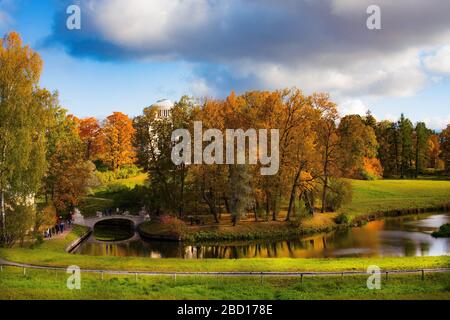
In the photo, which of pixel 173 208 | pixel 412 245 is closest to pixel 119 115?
pixel 173 208

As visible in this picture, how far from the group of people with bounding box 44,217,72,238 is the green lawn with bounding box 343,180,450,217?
118ft

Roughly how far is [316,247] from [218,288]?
2383cm

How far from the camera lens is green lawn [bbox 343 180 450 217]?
69.3 metres

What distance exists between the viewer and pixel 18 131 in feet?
128

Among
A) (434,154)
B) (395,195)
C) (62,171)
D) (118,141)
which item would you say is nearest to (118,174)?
(118,141)

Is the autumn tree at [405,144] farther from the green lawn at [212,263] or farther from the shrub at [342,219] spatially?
the green lawn at [212,263]

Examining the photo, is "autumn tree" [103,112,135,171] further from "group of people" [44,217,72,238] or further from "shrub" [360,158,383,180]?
"shrub" [360,158,383,180]

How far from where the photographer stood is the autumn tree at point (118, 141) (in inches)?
3440

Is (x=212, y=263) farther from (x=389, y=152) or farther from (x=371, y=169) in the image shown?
(x=389, y=152)

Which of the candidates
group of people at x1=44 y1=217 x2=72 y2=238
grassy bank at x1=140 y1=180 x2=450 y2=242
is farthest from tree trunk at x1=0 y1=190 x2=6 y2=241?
grassy bank at x1=140 y1=180 x2=450 y2=242

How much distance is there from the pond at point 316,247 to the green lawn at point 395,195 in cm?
1138

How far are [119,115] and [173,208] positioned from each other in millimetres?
35288

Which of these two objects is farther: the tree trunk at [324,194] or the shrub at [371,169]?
the shrub at [371,169]

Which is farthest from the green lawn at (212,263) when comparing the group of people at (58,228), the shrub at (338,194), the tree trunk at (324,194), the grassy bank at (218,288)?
the shrub at (338,194)
